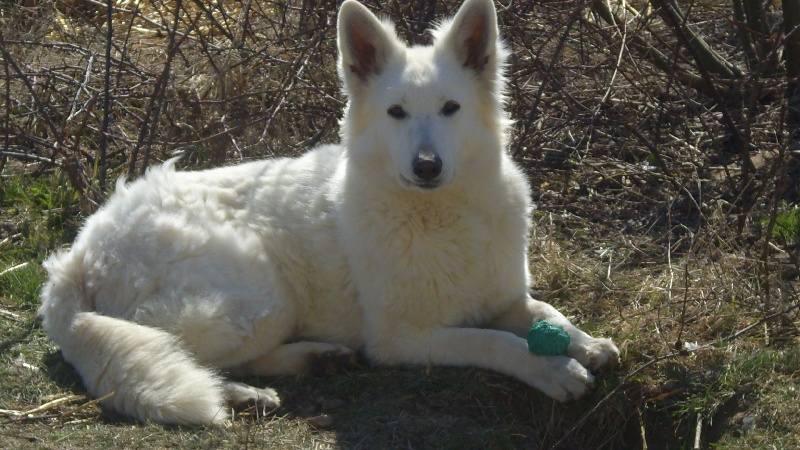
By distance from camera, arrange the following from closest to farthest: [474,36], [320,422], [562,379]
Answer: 1. [562,379]
2. [320,422]
3. [474,36]

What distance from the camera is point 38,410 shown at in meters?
3.76

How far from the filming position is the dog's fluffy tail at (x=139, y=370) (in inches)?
143

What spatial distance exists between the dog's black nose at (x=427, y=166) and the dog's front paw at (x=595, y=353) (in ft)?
3.23

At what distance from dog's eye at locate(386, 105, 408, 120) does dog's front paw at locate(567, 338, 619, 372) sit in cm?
128

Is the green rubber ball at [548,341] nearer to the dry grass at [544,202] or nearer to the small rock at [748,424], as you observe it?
the dry grass at [544,202]

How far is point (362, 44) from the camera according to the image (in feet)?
13.9

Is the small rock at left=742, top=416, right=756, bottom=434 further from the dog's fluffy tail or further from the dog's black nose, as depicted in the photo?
the dog's fluffy tail

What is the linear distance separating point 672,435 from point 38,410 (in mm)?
2749

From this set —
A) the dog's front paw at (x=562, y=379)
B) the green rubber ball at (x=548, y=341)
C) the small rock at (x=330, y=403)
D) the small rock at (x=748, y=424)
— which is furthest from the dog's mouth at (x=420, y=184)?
the small rock at (x=748, y=424)

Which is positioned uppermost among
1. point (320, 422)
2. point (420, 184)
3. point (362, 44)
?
point (362, 44)

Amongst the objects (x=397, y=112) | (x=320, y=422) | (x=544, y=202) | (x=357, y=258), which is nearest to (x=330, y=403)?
(x=320, y=422)

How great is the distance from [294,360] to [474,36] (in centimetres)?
178

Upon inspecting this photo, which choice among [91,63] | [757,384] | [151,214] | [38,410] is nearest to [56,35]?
[91,63]

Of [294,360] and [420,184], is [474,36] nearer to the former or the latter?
[420,184]
